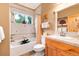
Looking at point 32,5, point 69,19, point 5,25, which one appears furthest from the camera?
point 69,19

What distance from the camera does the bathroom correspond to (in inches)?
62.2

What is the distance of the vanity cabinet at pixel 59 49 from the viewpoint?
1478 millimetres

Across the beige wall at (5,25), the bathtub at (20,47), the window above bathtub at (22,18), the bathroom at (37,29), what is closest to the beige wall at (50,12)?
the bathroom at (37,29)

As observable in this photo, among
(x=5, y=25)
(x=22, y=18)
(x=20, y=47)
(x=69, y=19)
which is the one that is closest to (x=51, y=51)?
(x=20, y=47)

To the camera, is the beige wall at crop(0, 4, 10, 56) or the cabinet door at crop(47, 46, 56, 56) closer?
the beige wall at crop(0, 4, 10, 56)

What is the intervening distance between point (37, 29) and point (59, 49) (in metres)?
0.50

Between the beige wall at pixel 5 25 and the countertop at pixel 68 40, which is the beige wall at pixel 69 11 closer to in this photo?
the countertop at pixel 68 40

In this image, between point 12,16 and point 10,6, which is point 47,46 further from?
point 10,6

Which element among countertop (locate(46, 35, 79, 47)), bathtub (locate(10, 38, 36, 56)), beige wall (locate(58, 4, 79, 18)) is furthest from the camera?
beige wall (locate(58, 4, 79, 18))

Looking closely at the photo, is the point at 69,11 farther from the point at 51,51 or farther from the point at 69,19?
the point at 51,51

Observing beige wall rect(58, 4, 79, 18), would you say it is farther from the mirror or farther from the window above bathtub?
the window above bathtub

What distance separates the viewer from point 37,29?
1.82m

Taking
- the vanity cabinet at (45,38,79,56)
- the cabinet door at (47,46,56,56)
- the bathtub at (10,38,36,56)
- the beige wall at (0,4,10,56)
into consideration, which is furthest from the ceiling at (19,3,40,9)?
the cabinet door at (47,46,56,56)

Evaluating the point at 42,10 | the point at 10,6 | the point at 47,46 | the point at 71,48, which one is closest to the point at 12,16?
the point at 10,6
